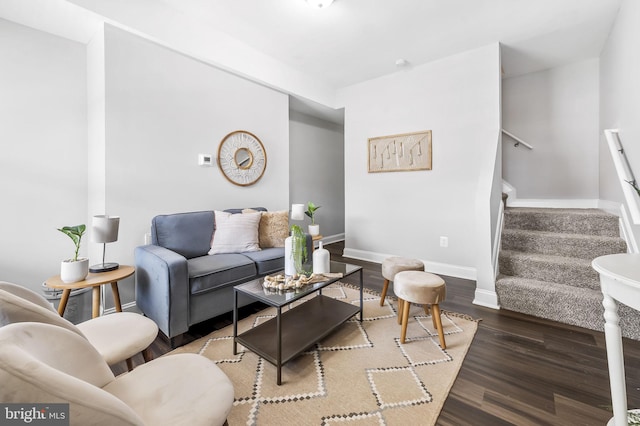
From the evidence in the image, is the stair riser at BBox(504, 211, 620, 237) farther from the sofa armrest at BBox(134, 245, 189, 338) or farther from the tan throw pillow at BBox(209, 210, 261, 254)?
the sofa armrest at BBox(134, 245, 189, 338)

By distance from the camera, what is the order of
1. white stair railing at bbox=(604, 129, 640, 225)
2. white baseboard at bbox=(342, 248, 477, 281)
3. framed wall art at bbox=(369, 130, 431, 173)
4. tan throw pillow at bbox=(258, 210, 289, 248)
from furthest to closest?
framed wall art at bbox=(369, 130, 431, 173)
white baseboard at bbox=(342, 248, 477, 281)
tan throw pillow at bbox=(258, 210, 289, 248)
white stair railing at bbox=(604, 129, 640, 225)

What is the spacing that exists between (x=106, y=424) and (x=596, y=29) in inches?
179

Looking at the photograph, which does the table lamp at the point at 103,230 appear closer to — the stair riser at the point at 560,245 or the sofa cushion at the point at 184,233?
the sofa cushion at the point at 184,233

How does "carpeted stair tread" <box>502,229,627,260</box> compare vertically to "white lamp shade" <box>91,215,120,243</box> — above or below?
below

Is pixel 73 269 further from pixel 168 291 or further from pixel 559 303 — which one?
pixel 559 303

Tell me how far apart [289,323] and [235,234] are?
1148 mm

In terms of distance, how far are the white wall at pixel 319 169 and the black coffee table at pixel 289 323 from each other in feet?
8.97

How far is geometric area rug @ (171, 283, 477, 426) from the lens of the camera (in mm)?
1339

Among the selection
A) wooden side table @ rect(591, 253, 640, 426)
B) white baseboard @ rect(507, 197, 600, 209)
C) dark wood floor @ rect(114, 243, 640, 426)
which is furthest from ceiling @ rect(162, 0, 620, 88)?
dark wood floor @ rect(114, 243, 640, 426)

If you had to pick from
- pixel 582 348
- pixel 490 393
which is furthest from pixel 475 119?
pixel 490 393

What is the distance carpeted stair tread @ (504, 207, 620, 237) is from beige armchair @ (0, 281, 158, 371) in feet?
11.6

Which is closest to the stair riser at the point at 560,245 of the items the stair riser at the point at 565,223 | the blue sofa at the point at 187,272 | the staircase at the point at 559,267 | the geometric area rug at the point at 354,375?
the staircase at the point at 559,267

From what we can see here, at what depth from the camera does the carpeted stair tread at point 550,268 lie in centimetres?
231

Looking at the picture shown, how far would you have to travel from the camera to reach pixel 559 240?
8.67 feet
